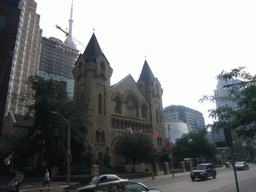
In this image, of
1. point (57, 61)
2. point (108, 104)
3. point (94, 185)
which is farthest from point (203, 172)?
point (57, 61)

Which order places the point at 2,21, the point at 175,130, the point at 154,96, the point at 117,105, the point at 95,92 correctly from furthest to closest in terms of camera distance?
the point at 175,130
the point at 154,96
the point at 117,105
the point at 95,92
the point at 2,21

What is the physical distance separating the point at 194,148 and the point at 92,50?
31.3 m

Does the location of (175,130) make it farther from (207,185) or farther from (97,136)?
(207,185)

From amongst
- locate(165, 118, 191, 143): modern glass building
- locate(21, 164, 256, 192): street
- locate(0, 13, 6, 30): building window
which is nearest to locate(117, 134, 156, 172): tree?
locate(21, 164, 256, 192): street

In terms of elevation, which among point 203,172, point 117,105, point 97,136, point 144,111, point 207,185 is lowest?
point 207,185

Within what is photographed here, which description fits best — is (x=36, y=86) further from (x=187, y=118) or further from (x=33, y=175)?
(x=187, y=118)

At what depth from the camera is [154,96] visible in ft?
162

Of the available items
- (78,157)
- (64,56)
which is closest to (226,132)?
(78,157)

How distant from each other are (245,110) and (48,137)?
2388 cm

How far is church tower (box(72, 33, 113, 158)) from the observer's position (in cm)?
3478

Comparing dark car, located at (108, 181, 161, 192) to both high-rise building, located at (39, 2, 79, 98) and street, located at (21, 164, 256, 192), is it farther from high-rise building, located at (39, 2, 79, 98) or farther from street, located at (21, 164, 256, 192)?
high-rise building, located at (39, 2, 79, 98)

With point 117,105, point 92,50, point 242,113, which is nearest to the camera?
point 242,113

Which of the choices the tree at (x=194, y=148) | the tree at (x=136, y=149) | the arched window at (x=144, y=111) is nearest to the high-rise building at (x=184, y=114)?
the tree at (x=194, y=148)

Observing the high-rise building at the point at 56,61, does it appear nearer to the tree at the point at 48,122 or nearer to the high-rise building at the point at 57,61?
the high-rise building at the point at 57,61
